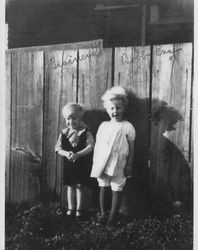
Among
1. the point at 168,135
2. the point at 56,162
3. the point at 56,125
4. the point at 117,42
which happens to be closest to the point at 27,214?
the point at 56,162

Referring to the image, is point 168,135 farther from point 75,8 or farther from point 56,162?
point 75,8

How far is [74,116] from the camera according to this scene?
8.65 ft

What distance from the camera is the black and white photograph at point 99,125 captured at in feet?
8.18

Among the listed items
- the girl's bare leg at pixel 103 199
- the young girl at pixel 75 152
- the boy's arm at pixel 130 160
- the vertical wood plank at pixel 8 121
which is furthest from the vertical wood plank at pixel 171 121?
the vertical wood plank at pixel 8 121

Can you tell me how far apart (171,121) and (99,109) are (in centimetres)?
47

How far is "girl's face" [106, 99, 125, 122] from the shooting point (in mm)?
2531

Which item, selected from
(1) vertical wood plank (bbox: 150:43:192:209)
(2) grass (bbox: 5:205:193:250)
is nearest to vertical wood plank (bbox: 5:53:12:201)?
(2) grass (bbox: 5:205:193:250)

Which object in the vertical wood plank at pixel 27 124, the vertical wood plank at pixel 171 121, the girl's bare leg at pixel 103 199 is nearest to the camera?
the vertical wood plank at pixel 171 121

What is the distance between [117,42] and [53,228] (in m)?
1.29

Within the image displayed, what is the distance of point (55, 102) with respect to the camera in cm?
269

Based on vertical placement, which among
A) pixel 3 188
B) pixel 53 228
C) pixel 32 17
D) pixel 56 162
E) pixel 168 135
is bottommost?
pixel 53 228

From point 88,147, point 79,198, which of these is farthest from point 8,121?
point 79,198

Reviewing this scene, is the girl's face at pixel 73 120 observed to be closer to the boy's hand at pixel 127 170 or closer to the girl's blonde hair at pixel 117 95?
the girl's blonde hair at pixel 117 95

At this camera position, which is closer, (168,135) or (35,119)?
(168,135)
